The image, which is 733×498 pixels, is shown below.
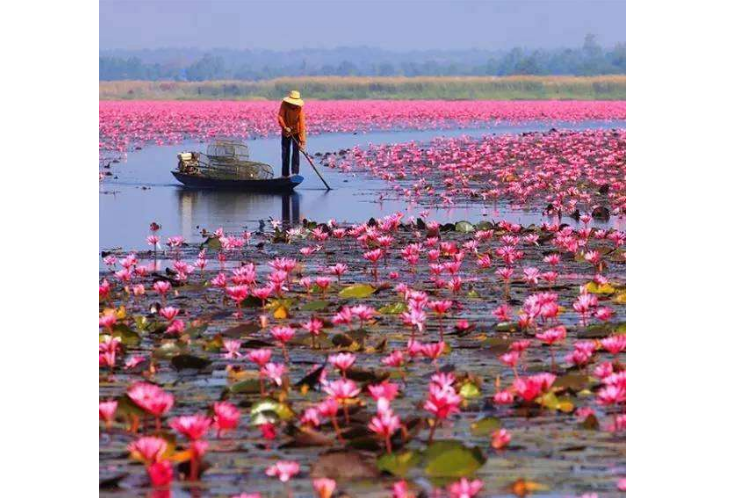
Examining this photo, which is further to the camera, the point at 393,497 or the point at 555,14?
the point at 555,14

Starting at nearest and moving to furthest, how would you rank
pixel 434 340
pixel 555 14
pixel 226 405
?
pixel 226 405 → pixel 434 340 → pixel 555 14

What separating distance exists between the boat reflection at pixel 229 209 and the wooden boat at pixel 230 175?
0.39 ft

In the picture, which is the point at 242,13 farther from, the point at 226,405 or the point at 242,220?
the point at 226,405

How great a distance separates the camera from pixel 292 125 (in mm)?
15406

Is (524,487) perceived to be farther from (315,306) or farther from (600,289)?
(600,289)

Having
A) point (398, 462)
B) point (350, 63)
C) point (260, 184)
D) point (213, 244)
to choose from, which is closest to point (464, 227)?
point (213, 244)

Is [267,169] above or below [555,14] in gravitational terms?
below

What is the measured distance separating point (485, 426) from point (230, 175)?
410 inches

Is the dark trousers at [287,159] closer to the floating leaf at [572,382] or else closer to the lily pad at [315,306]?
the lily pad at [315,306]

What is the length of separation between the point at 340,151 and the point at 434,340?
15701mm

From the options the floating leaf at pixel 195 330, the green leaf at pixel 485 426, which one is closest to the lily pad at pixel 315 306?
the floating leaf at pixel 195 330

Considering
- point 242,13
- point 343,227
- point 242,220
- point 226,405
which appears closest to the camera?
point 226,405
